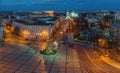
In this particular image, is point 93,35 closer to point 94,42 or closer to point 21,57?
point 94,42

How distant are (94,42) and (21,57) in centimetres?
2407

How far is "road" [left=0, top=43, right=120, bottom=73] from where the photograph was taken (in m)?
24.7

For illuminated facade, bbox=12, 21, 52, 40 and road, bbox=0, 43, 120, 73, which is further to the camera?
illuminated facade, bbox=12, 21, 52, 40

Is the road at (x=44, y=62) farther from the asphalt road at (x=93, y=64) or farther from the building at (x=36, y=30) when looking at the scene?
the building at (x=36, y=30)

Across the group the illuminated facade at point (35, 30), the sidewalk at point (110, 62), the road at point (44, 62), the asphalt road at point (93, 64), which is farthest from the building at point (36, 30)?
the road at point (44, 62)

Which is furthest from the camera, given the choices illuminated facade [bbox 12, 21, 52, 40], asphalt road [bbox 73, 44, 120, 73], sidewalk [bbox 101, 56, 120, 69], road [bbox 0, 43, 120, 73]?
illuminated facade [bbox 12, 21, 52, 40]

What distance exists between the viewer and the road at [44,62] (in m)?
24.7

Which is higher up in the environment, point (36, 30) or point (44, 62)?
point (36, 30)

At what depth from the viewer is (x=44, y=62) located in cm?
2738

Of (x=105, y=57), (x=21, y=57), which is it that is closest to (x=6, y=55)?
(x=21, y=57)

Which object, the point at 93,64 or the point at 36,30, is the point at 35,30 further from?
the point at 93,64

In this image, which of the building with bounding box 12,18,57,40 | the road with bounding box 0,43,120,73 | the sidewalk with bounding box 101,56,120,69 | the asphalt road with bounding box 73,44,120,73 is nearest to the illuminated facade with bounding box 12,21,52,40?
the building with bounding box 12,18,57,40

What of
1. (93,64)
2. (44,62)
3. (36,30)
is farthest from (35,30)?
(44,62)

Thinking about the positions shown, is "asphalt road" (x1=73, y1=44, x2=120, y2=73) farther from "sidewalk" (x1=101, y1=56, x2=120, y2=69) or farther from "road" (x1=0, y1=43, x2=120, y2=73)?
"sidewalk" (x1=101, y1=56, x2=120, y2=69)
